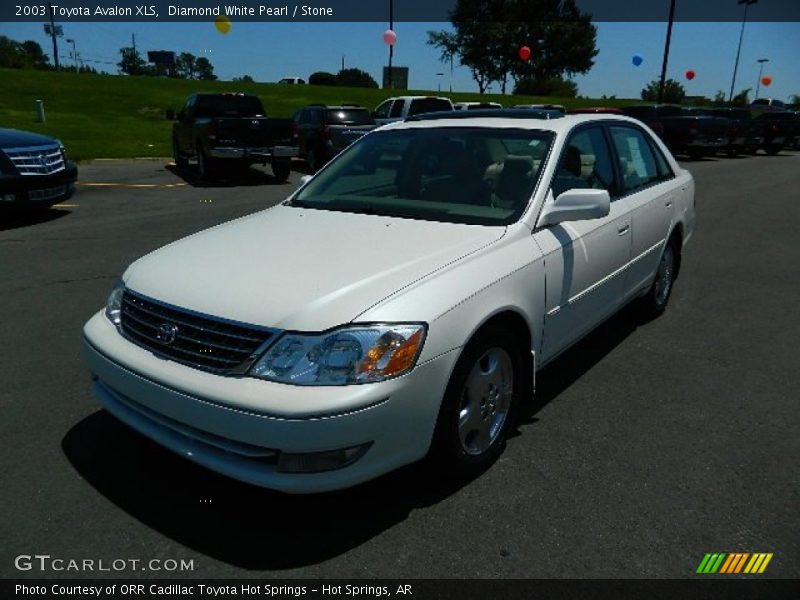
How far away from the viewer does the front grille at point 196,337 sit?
2383 millimetres

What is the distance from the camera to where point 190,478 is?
288cm

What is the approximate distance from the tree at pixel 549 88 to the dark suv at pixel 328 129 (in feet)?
199

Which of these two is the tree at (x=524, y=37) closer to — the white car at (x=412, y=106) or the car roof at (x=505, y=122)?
the white car at (x=412, y=106)

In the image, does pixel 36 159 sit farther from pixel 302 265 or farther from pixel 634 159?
pixel 634 159

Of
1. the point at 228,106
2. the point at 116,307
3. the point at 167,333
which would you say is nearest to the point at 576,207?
the point at 167,333

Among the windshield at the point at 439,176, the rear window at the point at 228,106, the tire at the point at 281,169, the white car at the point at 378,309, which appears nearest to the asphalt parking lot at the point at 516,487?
the white car at the point at 378,309

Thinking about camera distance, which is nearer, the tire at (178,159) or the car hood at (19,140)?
the car hood at (19,140)

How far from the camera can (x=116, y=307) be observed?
3008 mm

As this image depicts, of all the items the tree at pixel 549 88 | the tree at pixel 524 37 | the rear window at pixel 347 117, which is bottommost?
the rear window at pixel 347 117

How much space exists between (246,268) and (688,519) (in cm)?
222

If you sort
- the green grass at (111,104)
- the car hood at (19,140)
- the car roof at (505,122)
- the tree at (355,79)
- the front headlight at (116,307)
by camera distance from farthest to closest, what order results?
the tree at (355,79)
the green grass at (111,104)
the car hood at (19,140)
the car roof at (505,122)
the front headlight at (116,307)

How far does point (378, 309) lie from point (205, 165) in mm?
12466

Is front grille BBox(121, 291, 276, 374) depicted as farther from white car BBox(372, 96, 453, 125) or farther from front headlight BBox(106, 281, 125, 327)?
white car BBox(372, 96, 453, 125)
